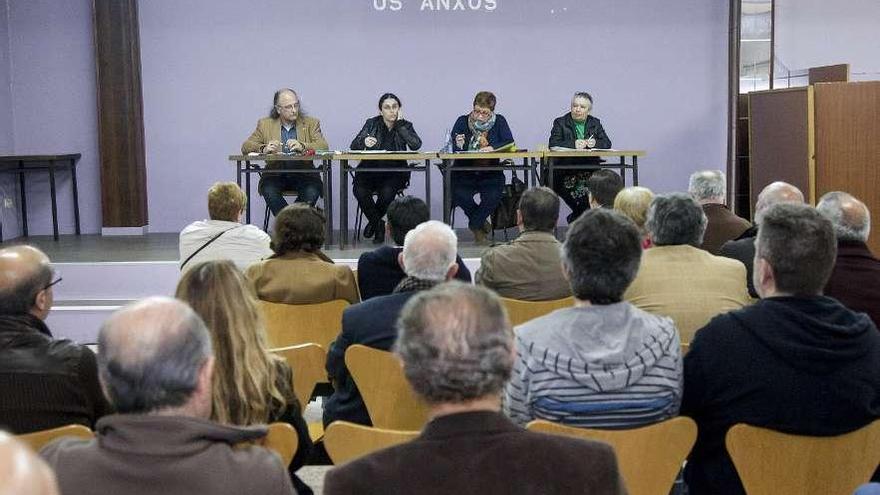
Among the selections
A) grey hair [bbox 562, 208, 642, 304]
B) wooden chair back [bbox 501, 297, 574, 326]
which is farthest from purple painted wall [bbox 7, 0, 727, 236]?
grey hair [bbox 562, 208, 642, 304]

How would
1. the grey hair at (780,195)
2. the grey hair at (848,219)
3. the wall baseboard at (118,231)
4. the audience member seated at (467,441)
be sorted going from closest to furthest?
1. the audience member seated at (467,441)
2. the grey hair at (848,219)
3. the grey hair at (780,195)
4. the wall baseboard at (118,231)

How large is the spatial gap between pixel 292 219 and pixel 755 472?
7.19 ft

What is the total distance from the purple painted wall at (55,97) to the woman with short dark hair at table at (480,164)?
3.43 m

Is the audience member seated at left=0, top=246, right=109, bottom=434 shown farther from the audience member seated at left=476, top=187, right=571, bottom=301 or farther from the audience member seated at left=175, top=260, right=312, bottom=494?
the audience member seated at left=476, top=187, right=571, bottom=301

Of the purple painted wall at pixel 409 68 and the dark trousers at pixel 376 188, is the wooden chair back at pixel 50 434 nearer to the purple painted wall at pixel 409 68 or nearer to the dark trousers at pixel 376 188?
the dark trousers at pixel 376 188

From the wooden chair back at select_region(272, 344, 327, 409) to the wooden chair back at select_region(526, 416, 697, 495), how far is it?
0.98 meters

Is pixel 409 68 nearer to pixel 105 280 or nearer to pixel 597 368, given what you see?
pixel 105 280

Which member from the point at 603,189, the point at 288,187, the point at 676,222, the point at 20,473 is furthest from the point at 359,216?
the point at 20,473

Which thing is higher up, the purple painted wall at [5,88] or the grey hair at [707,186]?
A: the purple painted wall at [5,88]

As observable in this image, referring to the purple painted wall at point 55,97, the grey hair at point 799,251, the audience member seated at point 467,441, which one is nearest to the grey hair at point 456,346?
the audience member seated at point 467,441

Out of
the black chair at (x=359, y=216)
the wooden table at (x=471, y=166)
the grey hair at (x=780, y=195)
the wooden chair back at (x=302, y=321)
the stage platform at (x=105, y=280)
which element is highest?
the wooden table at (x=471, y=166)

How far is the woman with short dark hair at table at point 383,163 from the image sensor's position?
24.1 feet

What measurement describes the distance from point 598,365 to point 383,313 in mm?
817

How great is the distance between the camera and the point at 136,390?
61.4 inches
